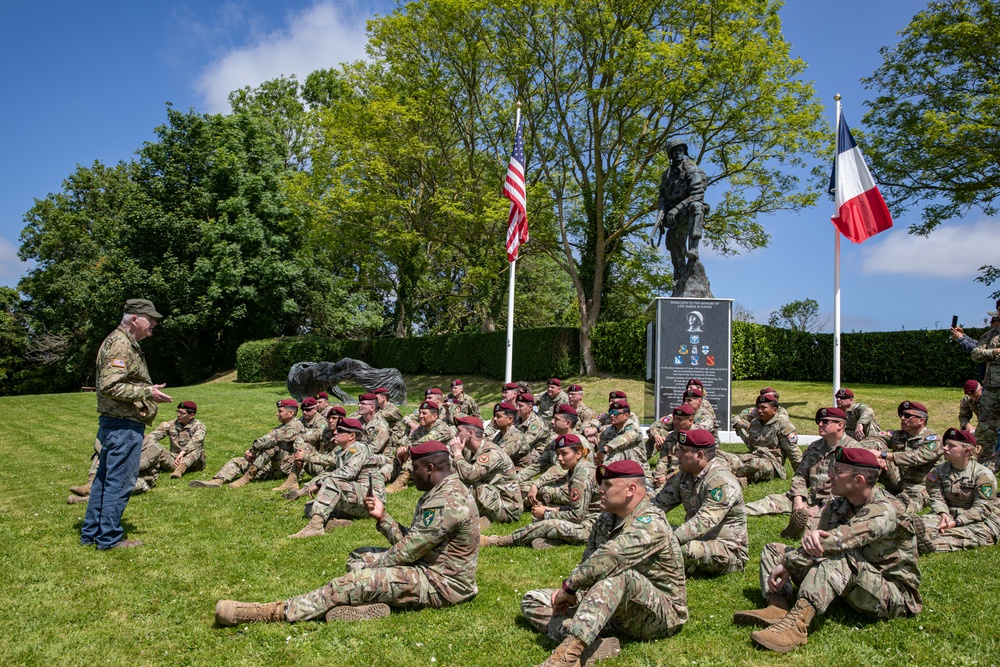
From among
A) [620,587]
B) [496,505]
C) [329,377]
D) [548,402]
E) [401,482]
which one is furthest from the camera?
[329,377]

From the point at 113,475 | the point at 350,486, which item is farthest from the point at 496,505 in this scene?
the point at 113,475

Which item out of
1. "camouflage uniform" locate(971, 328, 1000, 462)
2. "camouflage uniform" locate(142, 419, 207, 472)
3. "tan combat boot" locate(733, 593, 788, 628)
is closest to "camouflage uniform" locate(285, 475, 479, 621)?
"tan combat boot" locate(733, 593, 788, 628)

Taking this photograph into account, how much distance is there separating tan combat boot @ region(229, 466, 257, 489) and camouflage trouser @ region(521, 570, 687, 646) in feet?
23.6

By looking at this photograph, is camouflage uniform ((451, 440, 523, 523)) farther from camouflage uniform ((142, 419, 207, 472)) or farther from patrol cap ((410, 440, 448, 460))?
camouflage uniform ((142, 419, 207, 472))

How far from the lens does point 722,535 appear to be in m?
6.31

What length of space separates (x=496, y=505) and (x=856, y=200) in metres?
11.1

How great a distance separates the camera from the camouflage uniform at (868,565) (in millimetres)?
4852

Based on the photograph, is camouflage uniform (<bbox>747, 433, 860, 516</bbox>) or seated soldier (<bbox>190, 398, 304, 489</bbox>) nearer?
camouflage uniform (<bbox>747, 433, 860, 516</bbox>)

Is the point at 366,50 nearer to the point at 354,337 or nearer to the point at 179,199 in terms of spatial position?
the point at 179,199

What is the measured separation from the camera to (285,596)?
19.5ft

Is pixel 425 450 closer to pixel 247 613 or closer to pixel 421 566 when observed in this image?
pixel 421 566

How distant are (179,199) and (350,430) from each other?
113ft

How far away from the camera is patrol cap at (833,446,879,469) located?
16.5 feet

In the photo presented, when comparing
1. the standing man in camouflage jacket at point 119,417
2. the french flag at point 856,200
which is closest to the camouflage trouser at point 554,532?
the standing man in camouflage jacket at point 119,417
